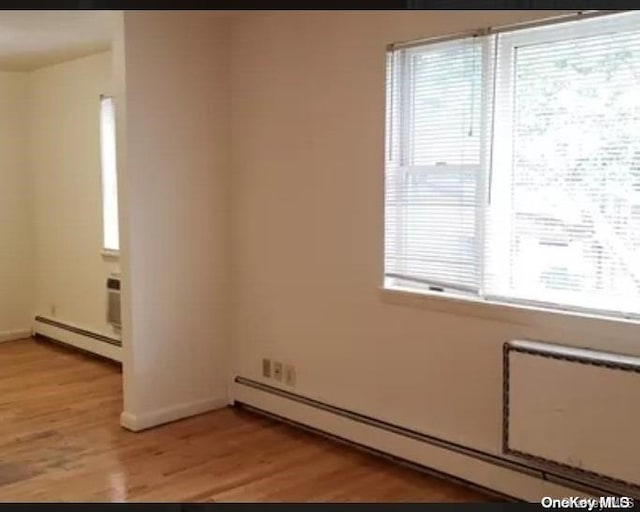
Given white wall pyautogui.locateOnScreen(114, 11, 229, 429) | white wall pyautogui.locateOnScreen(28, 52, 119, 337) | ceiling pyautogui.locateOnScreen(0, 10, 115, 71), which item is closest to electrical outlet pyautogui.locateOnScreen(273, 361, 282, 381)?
white wall pyautogui.locateOnScreen(114, 11, 229, 429)

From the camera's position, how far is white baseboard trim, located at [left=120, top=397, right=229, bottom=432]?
3.63 meters

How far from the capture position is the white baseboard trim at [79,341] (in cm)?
483

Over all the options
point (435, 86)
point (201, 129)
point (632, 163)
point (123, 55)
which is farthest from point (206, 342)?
point (632, 163)

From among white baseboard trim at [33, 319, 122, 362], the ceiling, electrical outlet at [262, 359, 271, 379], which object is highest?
the ceiling

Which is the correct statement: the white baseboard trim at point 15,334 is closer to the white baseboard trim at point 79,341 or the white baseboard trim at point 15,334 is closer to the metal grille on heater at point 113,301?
the white baseboard trim at point 79,341

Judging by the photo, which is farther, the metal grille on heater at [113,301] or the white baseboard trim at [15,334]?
the white baseboard trim at [15,334]

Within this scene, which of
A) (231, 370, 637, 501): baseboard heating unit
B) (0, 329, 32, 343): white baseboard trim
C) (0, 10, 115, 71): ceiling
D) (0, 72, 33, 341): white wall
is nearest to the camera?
(231, 370, 637, 501): baseboard heating unit

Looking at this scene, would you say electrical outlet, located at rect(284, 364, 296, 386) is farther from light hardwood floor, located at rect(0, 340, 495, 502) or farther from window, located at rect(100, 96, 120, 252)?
window, located at rect(100, 96, 120, 252)

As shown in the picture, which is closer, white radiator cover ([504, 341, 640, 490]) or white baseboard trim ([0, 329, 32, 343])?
white radiator cover ([504, 341, 640, 490])

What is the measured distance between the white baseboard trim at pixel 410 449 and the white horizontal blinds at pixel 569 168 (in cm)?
67

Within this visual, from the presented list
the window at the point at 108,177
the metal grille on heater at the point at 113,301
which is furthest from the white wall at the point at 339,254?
the window at the point at 108,177

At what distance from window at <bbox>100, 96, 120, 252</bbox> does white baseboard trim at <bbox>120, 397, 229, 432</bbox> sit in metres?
1.38

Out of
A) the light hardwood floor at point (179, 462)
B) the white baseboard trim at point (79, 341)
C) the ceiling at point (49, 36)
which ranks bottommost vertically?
the light hardwood floor at point (179, 462)

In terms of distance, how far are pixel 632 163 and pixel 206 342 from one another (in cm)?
230
